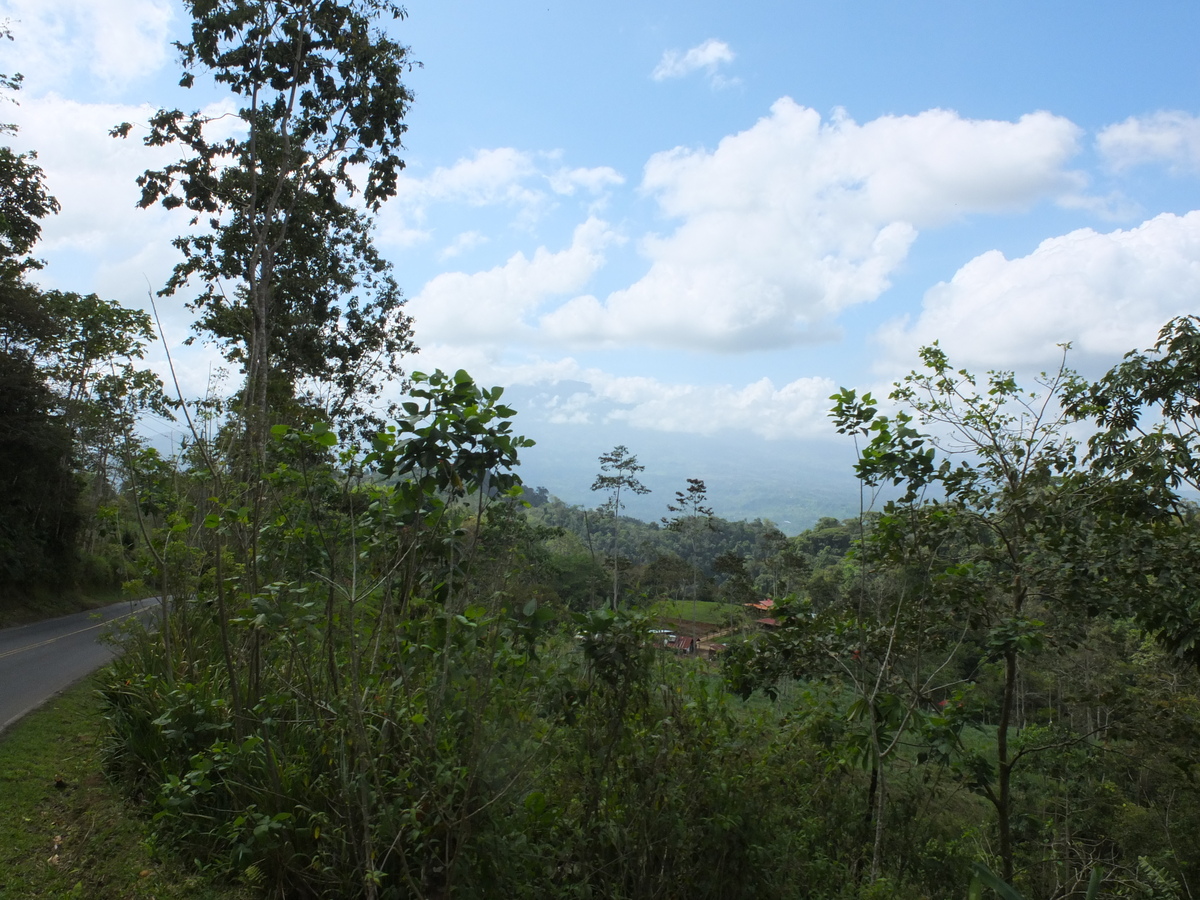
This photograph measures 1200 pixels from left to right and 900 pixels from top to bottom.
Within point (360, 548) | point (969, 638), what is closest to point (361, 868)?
point (360, 548)

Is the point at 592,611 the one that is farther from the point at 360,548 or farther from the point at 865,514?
the point at 865,514

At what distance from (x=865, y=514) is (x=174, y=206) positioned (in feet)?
45.4

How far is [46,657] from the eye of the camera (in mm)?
12055

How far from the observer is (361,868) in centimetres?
336

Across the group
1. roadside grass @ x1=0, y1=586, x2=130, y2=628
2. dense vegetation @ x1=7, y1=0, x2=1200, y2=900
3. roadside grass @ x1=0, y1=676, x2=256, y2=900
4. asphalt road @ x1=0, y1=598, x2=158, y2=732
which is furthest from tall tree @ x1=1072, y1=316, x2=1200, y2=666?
roadside grass @ x1=0, y1=586, x2=130, y2=628

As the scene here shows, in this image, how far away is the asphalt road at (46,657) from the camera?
8.52 metres

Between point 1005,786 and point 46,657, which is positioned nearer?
point 1005,786

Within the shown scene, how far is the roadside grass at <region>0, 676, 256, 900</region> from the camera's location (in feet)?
13.7

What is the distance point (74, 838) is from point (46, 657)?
917cm

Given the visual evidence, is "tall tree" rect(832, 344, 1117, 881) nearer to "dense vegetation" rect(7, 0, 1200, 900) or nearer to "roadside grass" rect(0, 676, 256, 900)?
"dense vegetation" rect(7, 0, 1200, 900)

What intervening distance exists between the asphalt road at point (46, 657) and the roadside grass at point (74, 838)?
1.30 m

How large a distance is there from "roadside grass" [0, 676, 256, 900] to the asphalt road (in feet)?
4.27

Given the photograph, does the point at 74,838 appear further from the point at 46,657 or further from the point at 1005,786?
the point at 46,657

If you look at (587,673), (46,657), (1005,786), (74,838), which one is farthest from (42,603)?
(1005,786)
